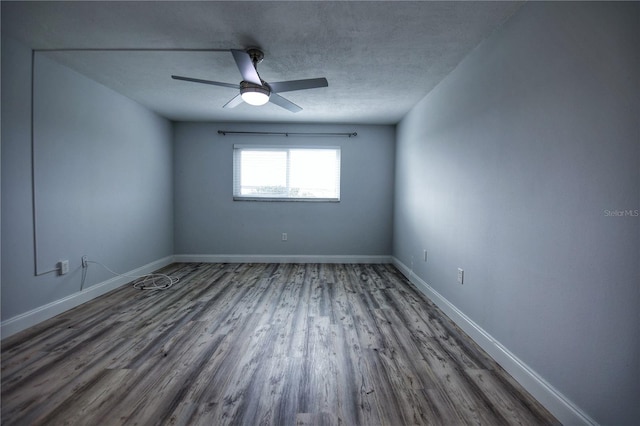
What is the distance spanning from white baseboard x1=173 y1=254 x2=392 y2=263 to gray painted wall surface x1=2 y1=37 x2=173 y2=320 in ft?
2.13

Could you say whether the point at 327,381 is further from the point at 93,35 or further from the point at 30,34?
the point at 30,34

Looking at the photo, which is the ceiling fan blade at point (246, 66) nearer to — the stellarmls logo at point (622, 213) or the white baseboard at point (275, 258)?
the stellarmls logo at point (622, 213)

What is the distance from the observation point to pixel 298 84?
214 cm

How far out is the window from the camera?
4.32 metres

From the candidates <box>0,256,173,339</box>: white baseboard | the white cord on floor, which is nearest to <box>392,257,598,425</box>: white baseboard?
the white cord on floor

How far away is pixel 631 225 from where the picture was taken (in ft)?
3.31

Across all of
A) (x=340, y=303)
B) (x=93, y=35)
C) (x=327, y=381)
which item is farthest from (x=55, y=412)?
(x=93, y=35)

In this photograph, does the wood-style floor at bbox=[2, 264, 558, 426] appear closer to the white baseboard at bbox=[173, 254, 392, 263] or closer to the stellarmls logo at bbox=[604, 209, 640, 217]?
the stellarmls logo at bbox=[604, 209, 640, 217]

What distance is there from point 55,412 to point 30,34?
256 centimetres

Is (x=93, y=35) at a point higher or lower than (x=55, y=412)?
higher

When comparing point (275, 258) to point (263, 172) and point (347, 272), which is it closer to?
point (347, 272)

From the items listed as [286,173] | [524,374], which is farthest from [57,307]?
[524,374]

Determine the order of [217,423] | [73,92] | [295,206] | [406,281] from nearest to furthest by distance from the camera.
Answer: [217,423] → [73,92] → [406,281] → [295,206]

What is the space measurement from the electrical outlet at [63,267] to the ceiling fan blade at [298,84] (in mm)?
2534
